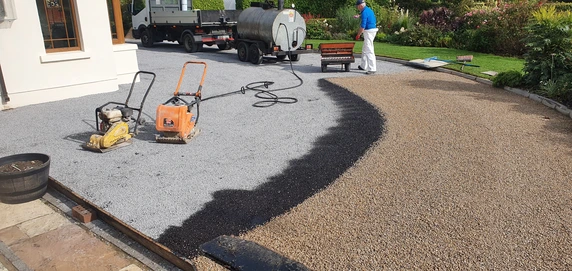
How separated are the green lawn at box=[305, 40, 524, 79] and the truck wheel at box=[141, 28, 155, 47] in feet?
22.8

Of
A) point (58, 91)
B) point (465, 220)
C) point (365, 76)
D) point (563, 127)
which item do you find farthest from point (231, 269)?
point (365, 76)

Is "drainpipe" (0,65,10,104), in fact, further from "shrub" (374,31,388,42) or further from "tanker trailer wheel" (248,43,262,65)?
"shrub" (374,31,388,42)

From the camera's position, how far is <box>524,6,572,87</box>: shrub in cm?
806

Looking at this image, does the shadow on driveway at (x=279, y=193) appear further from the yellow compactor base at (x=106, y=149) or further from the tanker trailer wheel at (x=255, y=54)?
the tanker trailer wheel at (x=255, y=54)

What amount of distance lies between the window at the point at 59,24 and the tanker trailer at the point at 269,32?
5.14 m

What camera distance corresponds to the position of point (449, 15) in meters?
17.1

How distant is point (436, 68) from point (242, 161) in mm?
7978

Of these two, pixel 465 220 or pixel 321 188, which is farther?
pixel 321 188

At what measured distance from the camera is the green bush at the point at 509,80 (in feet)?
29.1

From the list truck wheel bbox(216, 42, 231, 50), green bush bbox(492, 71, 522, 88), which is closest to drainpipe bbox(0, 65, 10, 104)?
truck wheel bbox(216, 42, 231, 50)

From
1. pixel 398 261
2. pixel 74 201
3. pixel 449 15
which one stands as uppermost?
pixel 449 15

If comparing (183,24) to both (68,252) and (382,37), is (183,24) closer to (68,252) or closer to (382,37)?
(382,37)

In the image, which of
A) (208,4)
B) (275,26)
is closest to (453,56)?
(275,26)

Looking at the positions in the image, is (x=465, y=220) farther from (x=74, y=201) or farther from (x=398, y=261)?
(x=74, y=201)
